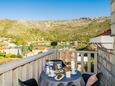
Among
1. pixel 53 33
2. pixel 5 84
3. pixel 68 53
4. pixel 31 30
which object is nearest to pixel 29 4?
pixel 31 30

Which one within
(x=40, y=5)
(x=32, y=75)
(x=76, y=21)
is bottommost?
(x=32, y=75)

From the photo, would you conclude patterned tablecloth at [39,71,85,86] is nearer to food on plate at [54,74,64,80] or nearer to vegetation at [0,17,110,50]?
food on plate at [54,74,64,80]

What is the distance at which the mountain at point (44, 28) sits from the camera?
49.4 m

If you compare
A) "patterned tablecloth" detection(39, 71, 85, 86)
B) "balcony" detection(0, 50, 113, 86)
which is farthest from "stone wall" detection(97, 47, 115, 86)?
"balcony" detection(0, 50, 113, 86)

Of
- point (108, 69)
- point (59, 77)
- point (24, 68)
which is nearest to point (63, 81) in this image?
point (59, 77)

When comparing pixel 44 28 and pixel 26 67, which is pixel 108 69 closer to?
pixel 26 67

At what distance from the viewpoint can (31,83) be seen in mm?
3137

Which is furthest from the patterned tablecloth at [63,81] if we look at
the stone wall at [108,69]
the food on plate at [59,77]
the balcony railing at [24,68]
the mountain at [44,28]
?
the mountain at [44,28]

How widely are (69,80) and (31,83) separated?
0.56 meters

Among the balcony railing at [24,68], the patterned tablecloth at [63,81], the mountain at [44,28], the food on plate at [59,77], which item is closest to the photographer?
the balcony railing at [24,68]

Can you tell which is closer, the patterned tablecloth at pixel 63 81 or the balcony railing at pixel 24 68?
the balcony railing at pixel 24 68

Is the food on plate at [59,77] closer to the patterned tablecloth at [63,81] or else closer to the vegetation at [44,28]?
the patterned tablecloth at [63,81]

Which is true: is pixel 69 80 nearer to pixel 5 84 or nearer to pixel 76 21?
pixel 5 84

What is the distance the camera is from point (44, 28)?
188ft
